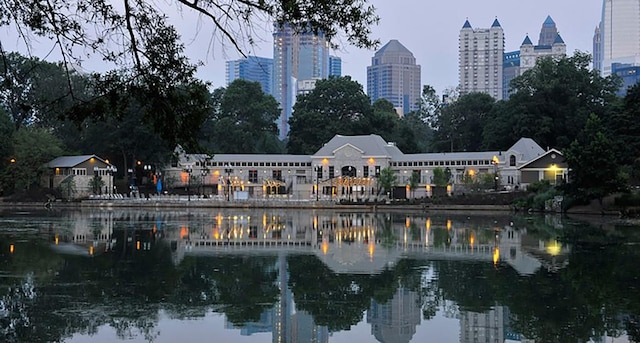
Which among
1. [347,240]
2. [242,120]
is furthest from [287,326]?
[242,120]

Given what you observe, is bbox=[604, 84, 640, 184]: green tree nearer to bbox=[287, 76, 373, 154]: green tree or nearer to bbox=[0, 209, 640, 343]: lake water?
bbox=[0, 209, 640, 343]: lake water

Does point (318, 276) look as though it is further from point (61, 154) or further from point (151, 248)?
point (61, 154)

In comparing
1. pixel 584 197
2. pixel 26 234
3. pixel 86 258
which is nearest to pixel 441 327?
pixel 86 258

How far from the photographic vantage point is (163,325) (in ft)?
37.1

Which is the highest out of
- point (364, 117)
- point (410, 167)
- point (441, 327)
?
point (364, 117)

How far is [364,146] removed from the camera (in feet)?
215

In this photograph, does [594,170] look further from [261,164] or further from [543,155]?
[261,164]

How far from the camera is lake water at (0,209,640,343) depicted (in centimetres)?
1102

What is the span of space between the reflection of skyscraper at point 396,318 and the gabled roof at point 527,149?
154 ft

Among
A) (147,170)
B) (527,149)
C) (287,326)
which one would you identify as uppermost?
(527,149)

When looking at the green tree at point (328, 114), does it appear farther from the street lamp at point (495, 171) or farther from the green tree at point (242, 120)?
the street lamp at point (495, 171)

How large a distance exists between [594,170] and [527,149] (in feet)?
58.8

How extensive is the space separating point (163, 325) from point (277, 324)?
5.54 feet

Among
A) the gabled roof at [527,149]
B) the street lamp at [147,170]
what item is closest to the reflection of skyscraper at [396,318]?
the gabled roof at [527,149]
